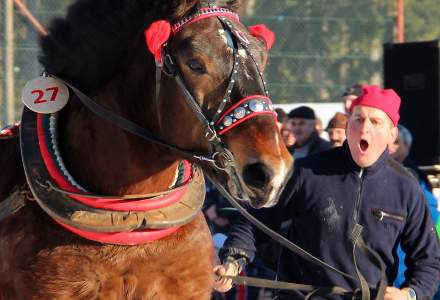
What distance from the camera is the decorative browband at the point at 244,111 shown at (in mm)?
3059

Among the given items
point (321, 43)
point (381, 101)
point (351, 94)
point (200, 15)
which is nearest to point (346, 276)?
point (381, 101)

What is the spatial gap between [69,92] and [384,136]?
1.63 meters

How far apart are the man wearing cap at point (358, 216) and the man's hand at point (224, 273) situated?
0.20 ft

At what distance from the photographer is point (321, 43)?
9.48 meters

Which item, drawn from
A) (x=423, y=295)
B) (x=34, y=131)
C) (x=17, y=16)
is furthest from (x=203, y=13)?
(x=17, y=16)

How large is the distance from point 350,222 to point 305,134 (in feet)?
11.9

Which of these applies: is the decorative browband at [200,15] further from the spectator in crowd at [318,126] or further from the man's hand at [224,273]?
the spectator in crowd at [318,126]

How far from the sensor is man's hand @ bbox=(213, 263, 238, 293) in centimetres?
410

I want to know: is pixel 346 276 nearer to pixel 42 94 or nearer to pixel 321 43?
pixel 42 94

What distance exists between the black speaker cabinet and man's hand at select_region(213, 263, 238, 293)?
14.8 ft

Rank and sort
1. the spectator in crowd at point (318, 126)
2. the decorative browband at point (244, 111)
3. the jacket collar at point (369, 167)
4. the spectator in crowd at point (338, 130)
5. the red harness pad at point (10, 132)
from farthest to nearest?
the spectator in crowd at point (318, 126) → the spectator in crowd at point (338, 130) → the jacket collar at point (369, 167) → the red harness pad at point (10, 132) → the decorative browband at point (244, 111)

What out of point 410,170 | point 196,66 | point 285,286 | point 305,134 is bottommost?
point 305,134

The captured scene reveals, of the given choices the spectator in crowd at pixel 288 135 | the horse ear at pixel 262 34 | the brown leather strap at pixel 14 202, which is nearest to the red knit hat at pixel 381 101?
the horse ear at pixel 262 34

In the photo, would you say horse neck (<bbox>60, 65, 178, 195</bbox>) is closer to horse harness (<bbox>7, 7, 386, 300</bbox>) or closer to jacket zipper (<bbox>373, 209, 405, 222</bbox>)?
horse harness (<bbox>7, 7, 386, 300</bbox>)
